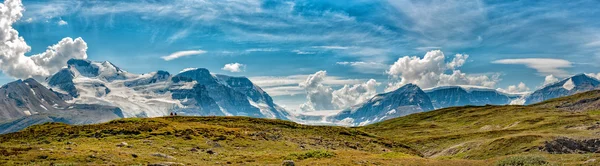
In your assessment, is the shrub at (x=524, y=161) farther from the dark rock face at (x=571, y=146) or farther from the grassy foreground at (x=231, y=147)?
the dark rock face at (x=571, y=146)

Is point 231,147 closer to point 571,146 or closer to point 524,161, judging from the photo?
point 524,161

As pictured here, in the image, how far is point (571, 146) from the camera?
59469 mm

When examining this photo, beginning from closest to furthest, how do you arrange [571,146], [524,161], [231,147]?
[524,161], [231,147], [571,146]

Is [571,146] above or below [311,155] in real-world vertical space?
below

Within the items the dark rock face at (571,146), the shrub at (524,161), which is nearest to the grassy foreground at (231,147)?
the shrub at (524,161)

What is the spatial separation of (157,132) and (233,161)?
1826cm

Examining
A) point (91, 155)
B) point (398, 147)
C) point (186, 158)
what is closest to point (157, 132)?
point (186, 158)

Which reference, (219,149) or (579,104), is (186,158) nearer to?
(219,149)

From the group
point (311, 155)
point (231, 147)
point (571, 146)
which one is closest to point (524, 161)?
point (311, 155)

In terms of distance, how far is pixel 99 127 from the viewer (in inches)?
2114

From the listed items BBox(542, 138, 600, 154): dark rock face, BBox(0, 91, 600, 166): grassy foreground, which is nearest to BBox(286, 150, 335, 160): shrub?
BBox(0, 91, 600, 166): grassy foreground

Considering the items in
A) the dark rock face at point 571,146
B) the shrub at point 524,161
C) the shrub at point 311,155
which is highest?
the shrub at point 311,155

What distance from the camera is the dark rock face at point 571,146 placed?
191 ft

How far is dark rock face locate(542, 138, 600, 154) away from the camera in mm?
58281
